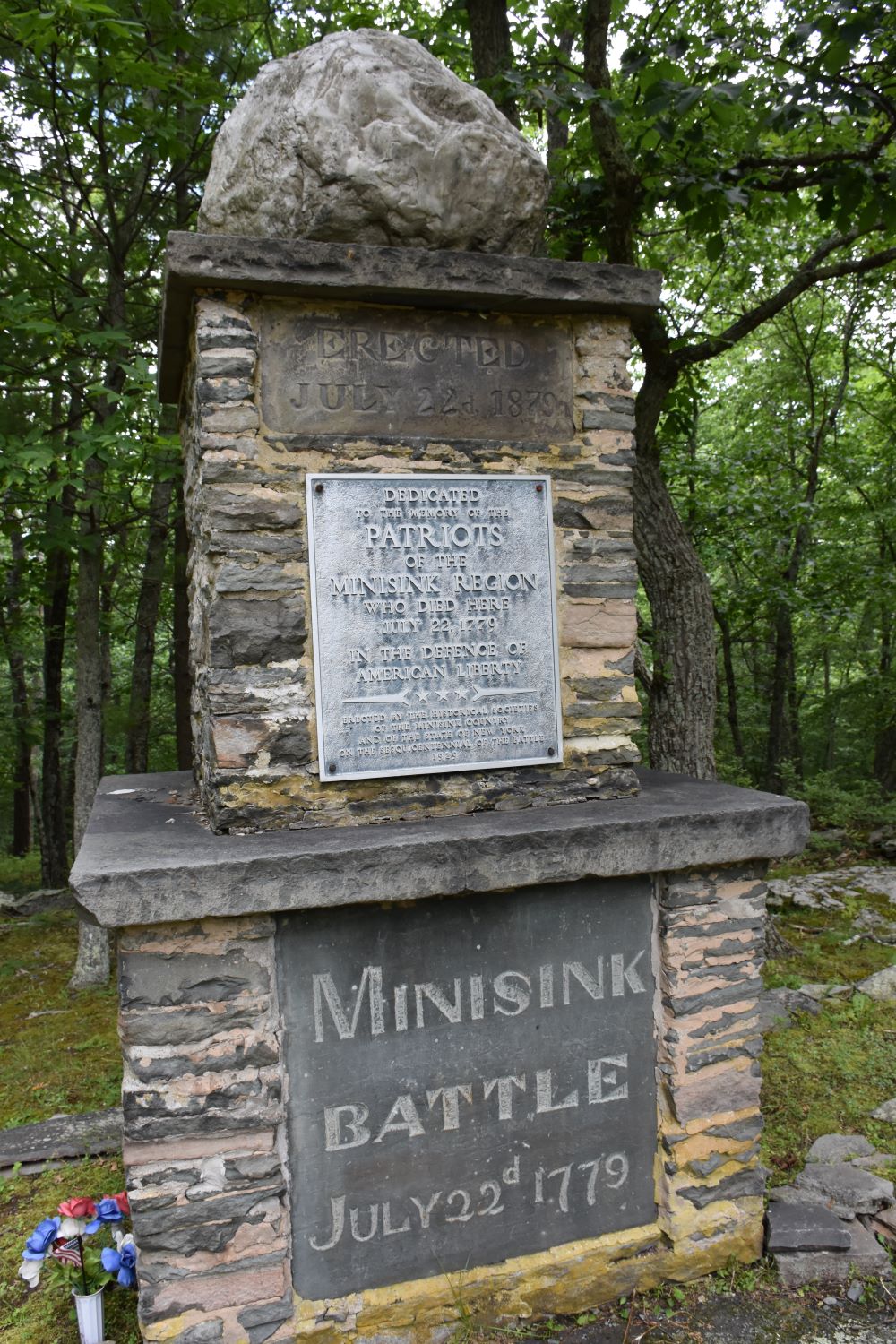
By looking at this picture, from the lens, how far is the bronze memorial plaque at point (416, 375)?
3.14m

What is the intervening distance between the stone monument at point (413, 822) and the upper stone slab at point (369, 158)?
0.05 ft

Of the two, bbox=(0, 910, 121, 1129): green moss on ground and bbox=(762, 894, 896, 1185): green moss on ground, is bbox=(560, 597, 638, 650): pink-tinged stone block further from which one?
bbox=(0, 910, 121, 1129): green moss on ground

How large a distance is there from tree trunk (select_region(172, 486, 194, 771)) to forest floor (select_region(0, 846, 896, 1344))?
1.93 meters

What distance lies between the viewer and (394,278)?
3.09m

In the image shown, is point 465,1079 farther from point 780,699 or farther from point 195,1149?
point 780,699

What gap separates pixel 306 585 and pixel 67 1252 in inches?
93.1

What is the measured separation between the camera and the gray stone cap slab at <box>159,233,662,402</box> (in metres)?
2.93

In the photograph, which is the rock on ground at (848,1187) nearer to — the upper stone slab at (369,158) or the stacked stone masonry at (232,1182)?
the stacked stone masonry at (232,1182)

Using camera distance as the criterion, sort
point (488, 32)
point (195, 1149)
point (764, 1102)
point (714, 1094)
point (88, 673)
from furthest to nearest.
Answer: point (88, 673)
point (488, 32)
point (764, 1102)
point (714, 1094)
point (195, 1149)

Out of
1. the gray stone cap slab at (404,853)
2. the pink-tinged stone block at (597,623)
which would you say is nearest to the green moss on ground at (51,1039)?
the gray stone cap slab at (404,853)

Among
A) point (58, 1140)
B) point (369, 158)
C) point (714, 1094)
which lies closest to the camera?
point (369, 158)

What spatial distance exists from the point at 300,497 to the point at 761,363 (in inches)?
471

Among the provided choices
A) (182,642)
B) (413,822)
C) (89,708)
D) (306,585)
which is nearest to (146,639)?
(182,642)

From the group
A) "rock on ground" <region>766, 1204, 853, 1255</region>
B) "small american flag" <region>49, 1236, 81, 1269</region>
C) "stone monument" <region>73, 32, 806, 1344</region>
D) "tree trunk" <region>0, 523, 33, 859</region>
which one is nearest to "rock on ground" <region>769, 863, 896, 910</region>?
"rock on ground" <region>766, 1204, 853, 1255</region>
